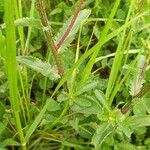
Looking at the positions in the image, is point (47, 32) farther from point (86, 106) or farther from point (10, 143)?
point (10, 143)

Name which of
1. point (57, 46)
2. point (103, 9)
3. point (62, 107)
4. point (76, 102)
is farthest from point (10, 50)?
point (103, 9)

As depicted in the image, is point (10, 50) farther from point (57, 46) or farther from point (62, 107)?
point (62, 107)

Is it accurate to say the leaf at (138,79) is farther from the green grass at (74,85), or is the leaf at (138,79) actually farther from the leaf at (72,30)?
the leaf at (72,30)

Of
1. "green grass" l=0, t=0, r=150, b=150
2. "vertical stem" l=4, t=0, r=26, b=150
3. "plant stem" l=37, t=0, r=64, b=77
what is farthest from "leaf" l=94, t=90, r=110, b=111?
"vertical stem" l=4, t=0, r=26, b=150

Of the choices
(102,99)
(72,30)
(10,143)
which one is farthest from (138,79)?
(10,143)

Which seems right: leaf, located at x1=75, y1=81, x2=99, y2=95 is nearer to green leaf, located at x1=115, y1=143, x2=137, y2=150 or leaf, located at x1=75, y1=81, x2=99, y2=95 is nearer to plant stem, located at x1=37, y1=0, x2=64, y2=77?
plant stem, located at x1=37, y1=0, x2=64, y2=77

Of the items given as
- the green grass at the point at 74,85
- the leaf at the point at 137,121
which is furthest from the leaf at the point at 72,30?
the leaf at the point at 137,121

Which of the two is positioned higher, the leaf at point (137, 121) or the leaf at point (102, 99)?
the leaf at point (102, 99)

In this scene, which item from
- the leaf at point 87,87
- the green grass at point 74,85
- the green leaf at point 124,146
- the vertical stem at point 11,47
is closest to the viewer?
the vertical stem at point 11,47
